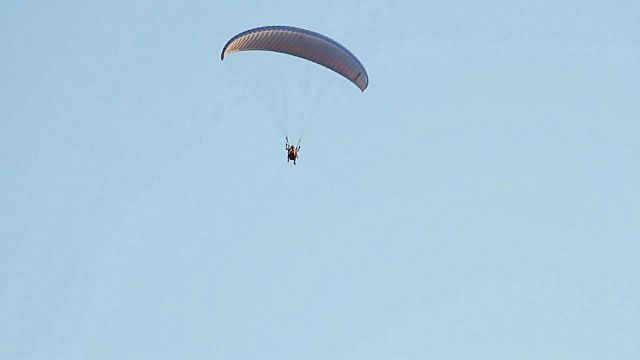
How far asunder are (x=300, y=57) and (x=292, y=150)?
438 cm

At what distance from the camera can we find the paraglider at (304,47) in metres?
81.7

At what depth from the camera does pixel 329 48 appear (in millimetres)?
82625

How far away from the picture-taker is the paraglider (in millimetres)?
81688

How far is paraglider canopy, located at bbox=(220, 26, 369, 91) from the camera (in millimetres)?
81688

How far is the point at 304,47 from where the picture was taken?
3250 inches

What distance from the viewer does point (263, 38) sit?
82.0m

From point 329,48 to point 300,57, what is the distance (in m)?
1.13

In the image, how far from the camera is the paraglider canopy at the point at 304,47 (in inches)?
3216

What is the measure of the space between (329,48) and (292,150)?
494 cm

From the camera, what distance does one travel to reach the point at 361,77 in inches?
3295

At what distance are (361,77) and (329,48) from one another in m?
1.90

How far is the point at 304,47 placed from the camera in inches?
3250

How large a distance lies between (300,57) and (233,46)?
2.72m
